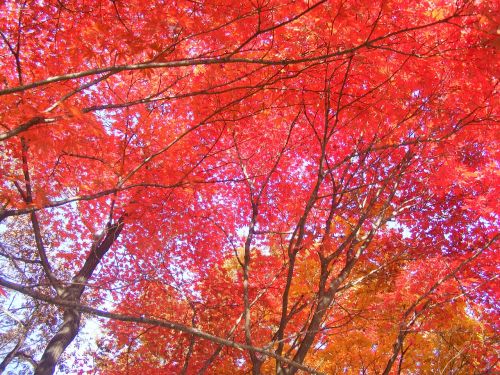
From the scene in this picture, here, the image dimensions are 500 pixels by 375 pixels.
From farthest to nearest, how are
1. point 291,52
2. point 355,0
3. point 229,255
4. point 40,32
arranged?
point 229,255 < point 40,32 < point 291,52 < point 355,0

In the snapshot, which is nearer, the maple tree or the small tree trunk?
the maple tree

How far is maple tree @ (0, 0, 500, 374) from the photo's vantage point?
13.1 feet

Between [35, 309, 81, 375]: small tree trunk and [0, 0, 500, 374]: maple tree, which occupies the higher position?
[0, 0, 500, 374]: maple tree

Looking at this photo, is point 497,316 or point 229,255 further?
point 229,255

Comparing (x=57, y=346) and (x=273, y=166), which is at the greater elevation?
(x=273, y=166)

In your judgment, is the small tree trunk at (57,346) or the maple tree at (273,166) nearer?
the maple tree at (273,166)

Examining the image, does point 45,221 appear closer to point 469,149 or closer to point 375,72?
point 375,72

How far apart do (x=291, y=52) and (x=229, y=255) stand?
20.4ft

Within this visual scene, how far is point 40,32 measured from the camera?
594cm

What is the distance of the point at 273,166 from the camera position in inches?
261

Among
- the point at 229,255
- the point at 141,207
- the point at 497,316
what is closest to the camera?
the point at 497,316

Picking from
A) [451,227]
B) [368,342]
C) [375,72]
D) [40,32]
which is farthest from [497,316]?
[40,32]

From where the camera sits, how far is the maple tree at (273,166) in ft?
13.1

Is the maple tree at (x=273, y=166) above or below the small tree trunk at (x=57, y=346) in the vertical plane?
above
